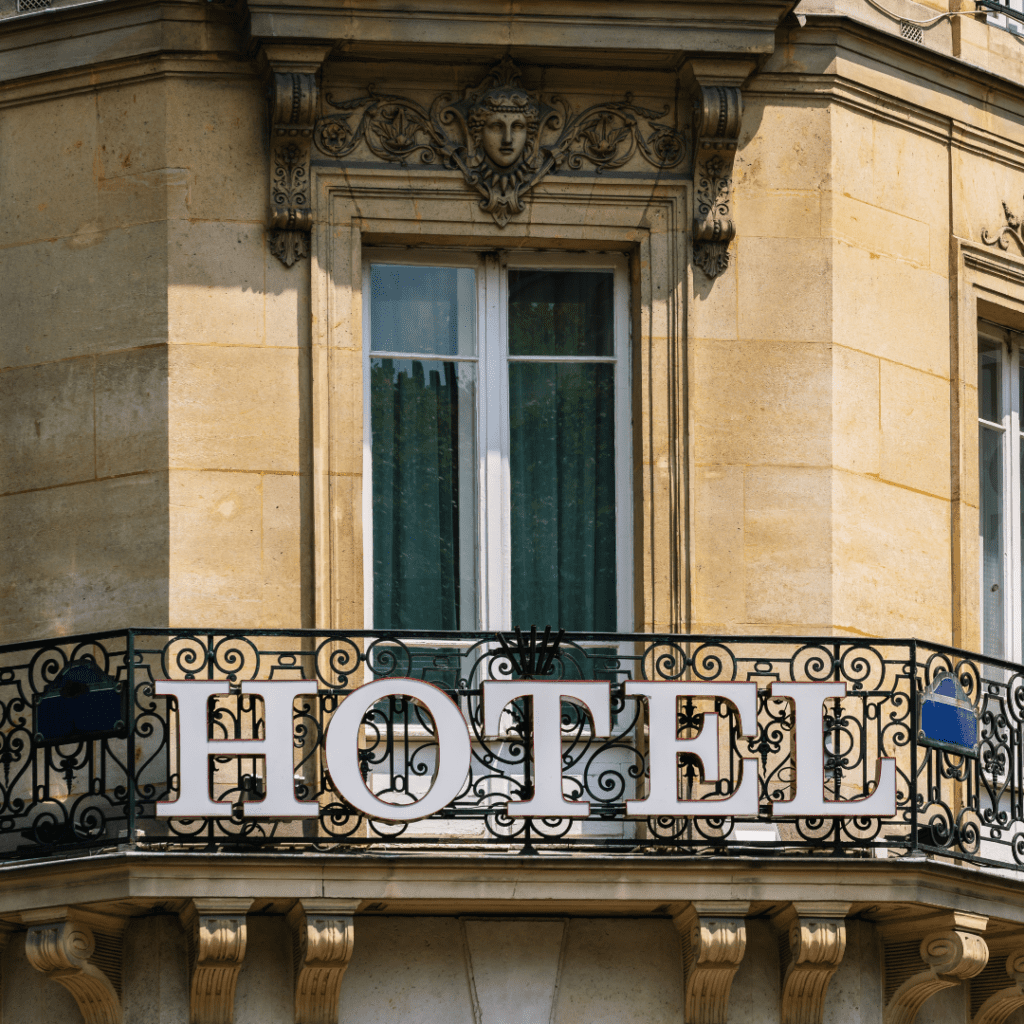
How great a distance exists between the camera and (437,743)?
13.9m

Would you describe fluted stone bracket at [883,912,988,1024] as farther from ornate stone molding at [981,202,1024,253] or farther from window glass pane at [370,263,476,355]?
ornate stone molding at [981,202,1024,253]

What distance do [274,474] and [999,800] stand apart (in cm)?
459

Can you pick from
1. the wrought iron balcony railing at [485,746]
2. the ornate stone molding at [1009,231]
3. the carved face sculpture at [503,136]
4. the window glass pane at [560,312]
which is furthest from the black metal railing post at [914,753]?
A: the carved face sculpture at [503,136]

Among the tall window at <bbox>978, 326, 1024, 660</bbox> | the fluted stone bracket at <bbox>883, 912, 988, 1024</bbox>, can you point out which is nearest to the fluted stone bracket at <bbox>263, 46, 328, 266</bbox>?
the tall window at <bbox>978, 326, 1024, 660</bbox>

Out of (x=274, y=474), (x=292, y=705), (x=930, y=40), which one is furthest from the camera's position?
(x=930, y=40)

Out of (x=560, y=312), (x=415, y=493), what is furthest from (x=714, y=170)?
(x=415, y=493)

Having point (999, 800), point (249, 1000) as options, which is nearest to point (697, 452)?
point (999, 800)

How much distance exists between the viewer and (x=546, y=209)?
51.2 ft

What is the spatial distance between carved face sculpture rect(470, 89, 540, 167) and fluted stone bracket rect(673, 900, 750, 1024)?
4.53 metres

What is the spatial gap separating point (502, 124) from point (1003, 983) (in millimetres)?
5652

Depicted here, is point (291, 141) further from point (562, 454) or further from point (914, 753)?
point (914, 753)

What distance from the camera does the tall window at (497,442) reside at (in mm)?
15555

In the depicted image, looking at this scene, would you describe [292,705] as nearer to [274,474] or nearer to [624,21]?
[274,474]

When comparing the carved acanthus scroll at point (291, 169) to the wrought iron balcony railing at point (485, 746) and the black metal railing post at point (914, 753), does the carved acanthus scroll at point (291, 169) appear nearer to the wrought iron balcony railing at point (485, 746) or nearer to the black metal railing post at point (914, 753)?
the wrought iron balcony railing at point (485, 746)
